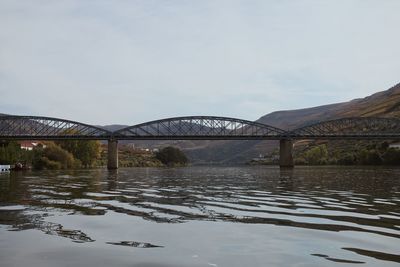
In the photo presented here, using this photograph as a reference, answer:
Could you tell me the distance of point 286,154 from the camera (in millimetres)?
169375

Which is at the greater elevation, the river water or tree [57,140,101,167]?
tree [57,140,101,167]

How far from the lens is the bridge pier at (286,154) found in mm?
162000

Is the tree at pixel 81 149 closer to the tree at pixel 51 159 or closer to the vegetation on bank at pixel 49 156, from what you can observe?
the vegetation on bank at pixel 49 156

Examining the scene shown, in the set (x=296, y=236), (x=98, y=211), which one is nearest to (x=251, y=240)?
(x=296, y=236)

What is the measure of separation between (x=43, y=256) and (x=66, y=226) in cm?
469

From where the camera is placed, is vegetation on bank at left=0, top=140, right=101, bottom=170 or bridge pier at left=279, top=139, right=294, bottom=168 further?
→ bridge pier at left=279, top=139, right=294, bottom=168

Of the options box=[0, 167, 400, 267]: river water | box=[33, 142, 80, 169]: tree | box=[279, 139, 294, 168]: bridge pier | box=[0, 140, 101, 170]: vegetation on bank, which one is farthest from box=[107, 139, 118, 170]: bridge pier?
box=[0, 167, 400, 267]: river water

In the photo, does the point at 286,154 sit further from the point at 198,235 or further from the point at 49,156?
the point at 198,235

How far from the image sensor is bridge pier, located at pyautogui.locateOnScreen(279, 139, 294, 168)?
16200 centimetres

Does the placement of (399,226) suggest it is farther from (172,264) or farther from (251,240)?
(172,264)

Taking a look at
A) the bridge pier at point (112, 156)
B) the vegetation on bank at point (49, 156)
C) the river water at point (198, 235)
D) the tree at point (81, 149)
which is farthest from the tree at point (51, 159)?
the river water at point (198, 235)

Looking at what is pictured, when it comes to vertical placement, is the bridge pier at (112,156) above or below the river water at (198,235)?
above

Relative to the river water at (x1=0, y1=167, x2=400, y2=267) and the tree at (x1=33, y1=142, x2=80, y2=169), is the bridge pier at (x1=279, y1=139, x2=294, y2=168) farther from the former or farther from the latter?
the river water at (x1=0, y1=167, x2=400, y2=267)

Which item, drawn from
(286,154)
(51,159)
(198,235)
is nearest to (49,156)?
(51,159)
